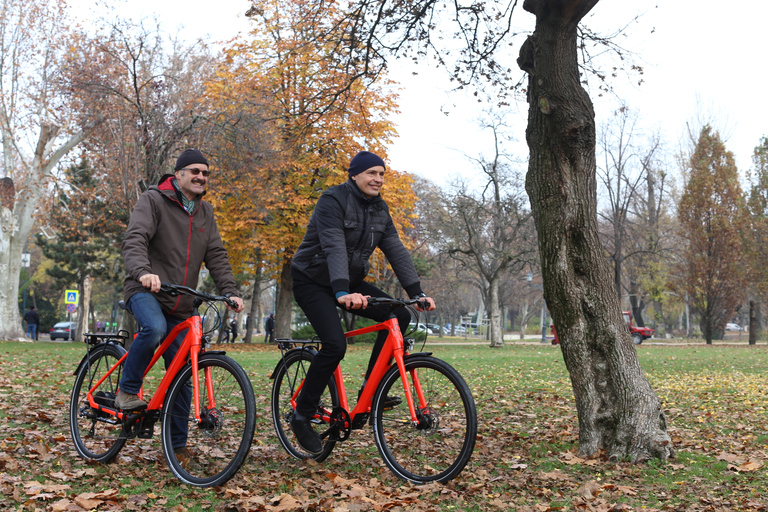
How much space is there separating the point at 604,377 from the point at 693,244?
3284 cm

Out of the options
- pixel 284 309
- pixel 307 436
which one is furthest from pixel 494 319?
pixel 307 436

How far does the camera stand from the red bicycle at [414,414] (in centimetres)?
399

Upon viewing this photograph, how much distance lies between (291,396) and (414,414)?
1.19 meters

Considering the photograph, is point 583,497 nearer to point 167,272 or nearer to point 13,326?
point 167,272

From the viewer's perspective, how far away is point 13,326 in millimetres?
27438

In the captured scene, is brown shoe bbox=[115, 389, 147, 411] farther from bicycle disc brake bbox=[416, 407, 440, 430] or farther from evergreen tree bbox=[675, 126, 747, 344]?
evergreen tree bbox=[675, 126, 747, 344]

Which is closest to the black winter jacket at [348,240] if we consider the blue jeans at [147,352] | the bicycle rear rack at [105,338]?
the blue jeans at [147,352]

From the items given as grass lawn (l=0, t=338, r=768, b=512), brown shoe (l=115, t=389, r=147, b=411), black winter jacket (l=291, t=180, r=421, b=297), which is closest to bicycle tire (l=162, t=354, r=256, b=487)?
grass lawn (l=0, t=338, r=768, b=512)

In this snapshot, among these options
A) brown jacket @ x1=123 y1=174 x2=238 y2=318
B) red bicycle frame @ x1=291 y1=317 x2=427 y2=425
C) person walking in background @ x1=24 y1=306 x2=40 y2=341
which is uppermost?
brown jacket @ x1=123 y1=174 x2=238 y2=318

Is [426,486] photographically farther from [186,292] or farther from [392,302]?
[186,292]

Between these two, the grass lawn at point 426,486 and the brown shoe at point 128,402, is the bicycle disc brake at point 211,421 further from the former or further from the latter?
the brown shoe at point 128,402

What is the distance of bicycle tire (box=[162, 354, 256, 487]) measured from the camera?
3.89 metres

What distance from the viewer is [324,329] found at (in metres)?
4.45

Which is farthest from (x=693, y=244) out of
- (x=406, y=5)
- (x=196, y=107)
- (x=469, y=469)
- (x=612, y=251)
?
(x=469, y=469)
